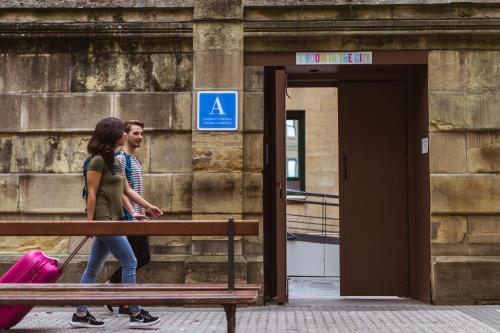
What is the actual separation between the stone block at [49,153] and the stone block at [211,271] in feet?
6.32

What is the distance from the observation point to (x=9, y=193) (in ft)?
30.8

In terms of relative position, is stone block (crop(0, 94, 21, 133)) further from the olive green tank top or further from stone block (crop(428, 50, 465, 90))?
stone block (crop(428, 50, 465, 90))

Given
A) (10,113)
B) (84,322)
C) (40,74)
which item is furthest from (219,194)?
(10,113)

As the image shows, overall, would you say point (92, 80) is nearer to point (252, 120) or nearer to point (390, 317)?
point (252, 120)

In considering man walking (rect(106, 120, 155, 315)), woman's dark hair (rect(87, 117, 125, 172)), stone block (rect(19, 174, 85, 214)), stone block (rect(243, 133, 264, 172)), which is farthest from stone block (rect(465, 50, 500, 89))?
stone block (rect(19, 174, 85, 214))

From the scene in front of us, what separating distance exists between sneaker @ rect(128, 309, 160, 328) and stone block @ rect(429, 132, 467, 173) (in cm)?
399

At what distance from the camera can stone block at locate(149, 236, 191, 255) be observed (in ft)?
30.2

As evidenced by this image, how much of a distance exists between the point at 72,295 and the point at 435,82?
5428 mm

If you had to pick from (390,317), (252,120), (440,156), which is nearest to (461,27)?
(440,156)

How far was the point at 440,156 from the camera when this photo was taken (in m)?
9.14

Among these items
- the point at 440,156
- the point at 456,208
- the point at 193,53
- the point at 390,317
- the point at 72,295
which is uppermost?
the point at 193,53

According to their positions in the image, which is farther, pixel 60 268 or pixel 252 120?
pixel 252 120

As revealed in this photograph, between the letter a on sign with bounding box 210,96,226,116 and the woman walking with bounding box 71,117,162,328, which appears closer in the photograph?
the woman walking with bounding box 71,117,162,328

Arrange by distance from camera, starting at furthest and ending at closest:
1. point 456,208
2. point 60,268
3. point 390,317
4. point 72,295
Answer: point 456,208
point 390,317
point 60,268
point 72,295
